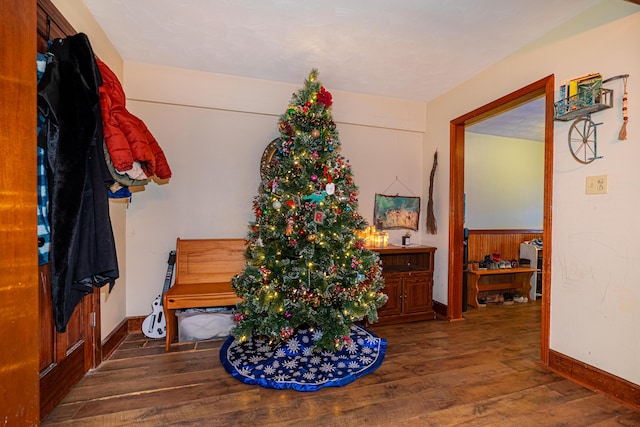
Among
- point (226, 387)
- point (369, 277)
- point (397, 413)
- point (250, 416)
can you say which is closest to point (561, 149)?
point (369, 277)

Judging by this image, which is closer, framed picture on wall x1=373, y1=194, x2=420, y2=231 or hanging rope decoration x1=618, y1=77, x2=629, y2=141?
hanging rope decoration x1=618, y1=77, x2=629, y2=141

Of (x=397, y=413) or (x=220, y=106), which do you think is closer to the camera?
(x=397, y=413)

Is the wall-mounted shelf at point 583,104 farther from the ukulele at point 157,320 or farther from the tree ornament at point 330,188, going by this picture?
the ukulele at point 157,320

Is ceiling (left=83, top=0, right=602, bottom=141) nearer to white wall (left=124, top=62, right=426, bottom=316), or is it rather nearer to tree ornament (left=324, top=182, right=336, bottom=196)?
white wall (left=124, top=62, right=426, bottom=316)

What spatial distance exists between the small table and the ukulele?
12.5ft

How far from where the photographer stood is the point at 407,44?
100 inches

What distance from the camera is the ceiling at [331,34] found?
2.10m

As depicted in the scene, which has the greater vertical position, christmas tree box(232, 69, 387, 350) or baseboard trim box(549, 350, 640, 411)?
christmas tree box(232, 69, 387, 350)

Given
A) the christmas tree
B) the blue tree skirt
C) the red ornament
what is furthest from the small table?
the red ornament

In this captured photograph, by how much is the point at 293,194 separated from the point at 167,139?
1601 mm

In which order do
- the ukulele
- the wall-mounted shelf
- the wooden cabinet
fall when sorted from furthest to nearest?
the wooden cabinet < the ukulele < the wall-mounted shelf

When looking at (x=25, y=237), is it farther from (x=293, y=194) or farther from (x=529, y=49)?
(x=529, y=49)

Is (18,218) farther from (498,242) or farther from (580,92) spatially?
(498,242)

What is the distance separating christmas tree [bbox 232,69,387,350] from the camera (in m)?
2.45
